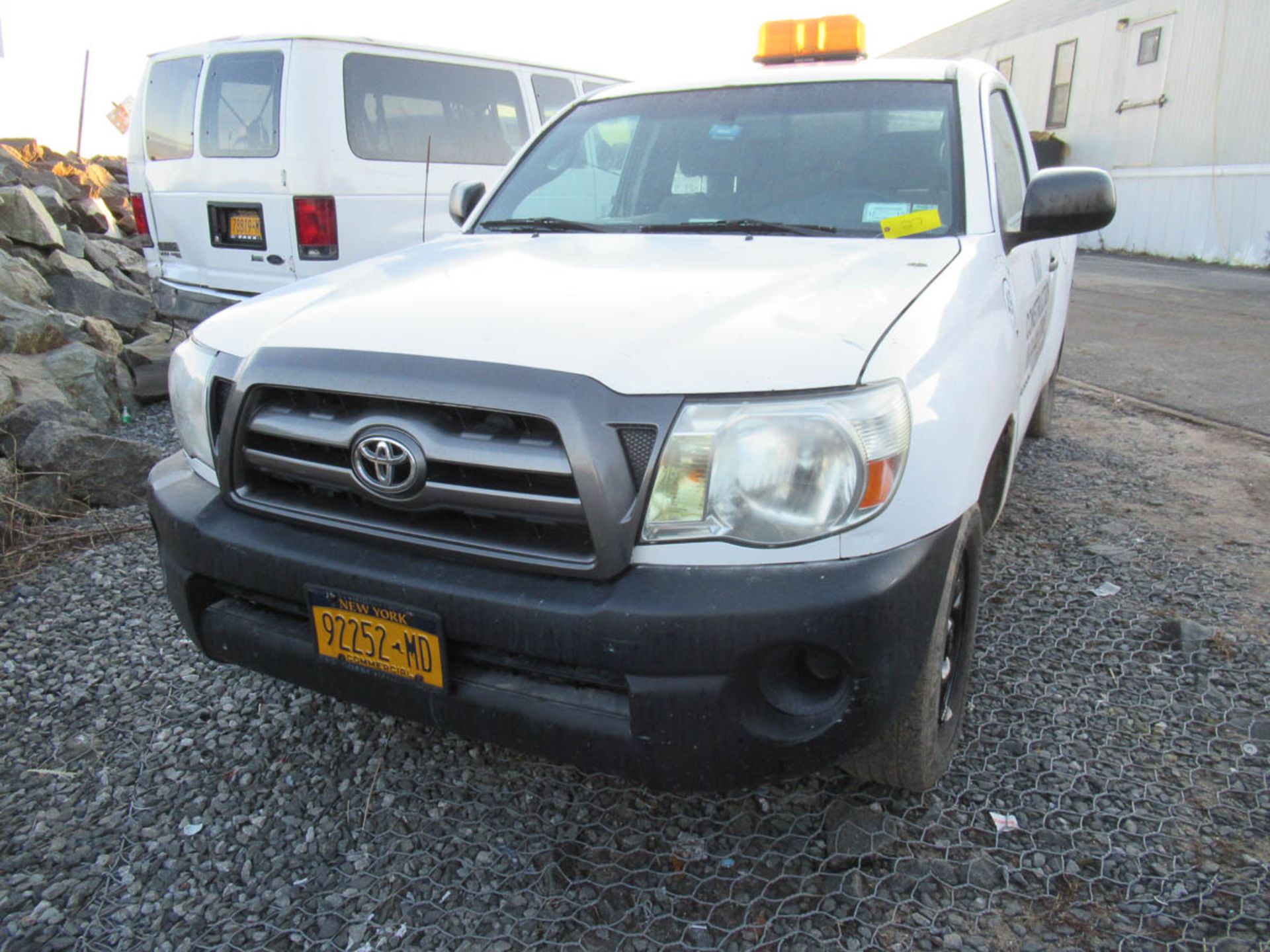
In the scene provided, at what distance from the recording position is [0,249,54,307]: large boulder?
247 inches

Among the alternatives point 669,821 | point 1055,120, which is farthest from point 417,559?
point 1055,120

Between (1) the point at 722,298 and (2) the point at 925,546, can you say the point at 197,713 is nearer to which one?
(1) the point at 722,298

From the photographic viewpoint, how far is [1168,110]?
57.6 feet

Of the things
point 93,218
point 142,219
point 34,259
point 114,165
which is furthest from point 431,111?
point 114,165

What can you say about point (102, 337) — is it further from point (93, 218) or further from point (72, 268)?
point (93, 218)

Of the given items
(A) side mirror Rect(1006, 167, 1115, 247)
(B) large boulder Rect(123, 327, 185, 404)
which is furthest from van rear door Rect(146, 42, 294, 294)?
(A) side mirror Rect(1006, 167, 1115, 247)

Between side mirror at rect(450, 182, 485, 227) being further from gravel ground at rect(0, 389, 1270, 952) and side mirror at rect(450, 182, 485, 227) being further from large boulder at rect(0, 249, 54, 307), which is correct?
large boulder at rect(0, 249, 54, 307)

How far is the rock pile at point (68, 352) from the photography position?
12.9 ft

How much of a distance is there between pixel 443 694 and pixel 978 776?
1.33m

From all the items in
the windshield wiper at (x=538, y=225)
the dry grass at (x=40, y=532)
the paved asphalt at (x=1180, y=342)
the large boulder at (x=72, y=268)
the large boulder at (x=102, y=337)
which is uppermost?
the windshield wiper at (x=538, y=225)

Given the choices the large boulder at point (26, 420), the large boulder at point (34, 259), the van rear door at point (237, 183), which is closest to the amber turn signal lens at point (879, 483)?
the large boulder at point (26, 420)

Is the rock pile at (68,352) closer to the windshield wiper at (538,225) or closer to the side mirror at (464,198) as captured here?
the side mirror at (464,198)

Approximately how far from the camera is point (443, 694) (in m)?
1.78

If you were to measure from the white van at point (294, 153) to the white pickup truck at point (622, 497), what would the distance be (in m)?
3.52
